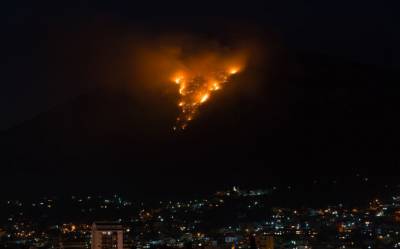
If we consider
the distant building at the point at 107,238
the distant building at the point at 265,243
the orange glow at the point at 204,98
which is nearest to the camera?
the distant building at the point at 107,238

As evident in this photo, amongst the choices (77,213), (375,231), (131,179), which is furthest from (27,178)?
(375,231)

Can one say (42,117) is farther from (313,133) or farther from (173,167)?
(313,133)

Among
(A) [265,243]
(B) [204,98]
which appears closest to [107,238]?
(A) [265,243]

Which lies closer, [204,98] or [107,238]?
[107,238]

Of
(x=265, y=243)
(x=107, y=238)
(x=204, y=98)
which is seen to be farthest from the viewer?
(x=204, y=98)

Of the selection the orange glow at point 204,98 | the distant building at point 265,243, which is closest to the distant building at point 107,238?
the distant building at point 265,243

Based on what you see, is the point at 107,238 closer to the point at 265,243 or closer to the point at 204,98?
the point at 265,243

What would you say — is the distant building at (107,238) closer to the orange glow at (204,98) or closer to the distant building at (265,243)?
the distant building at (265,243)

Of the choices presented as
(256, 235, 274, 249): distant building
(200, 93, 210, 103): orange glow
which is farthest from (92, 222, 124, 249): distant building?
(200, 93, 210, 103): orange glow

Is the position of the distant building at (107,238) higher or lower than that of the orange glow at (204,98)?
lower

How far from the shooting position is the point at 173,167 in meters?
37.1

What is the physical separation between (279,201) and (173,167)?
9.45 metres

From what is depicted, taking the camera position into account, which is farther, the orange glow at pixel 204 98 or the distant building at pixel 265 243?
the orange glow at pixel 204 98

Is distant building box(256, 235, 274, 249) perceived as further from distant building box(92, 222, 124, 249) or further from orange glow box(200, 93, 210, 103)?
orange glow box(200, 93, 210, 103)
